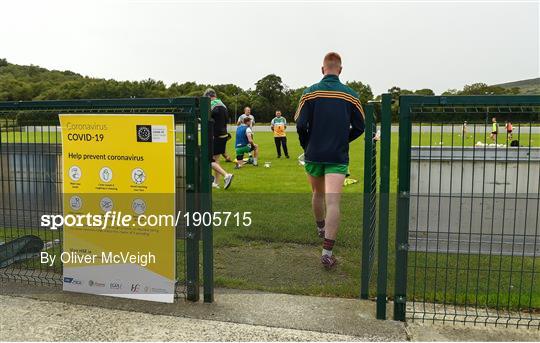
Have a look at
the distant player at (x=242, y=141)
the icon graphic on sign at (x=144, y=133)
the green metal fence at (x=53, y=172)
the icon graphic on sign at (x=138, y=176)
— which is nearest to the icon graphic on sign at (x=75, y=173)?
the green metal fence at (x=53, y=172)

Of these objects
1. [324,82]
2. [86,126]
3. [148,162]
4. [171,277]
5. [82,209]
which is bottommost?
[171,277]

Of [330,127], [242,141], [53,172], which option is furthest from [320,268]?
[242,141]

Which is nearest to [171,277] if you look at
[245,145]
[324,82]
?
[324,82]

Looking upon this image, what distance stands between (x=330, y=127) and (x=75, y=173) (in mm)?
2298

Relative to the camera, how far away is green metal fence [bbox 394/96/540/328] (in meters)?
3.50

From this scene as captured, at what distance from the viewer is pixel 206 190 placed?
396 centimetres

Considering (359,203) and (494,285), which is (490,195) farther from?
(359,203)

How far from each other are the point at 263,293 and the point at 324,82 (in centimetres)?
206

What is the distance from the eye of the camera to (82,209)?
4.15m

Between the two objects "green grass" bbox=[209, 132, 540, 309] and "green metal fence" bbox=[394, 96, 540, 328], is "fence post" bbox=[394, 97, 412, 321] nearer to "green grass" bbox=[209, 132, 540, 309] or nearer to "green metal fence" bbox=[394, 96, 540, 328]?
"green metal fence" bbox=[394, 96, 540, 328]

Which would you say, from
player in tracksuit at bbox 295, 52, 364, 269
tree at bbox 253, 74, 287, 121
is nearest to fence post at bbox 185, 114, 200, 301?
player in tracksuit at bbox 295, 52, 364, 269

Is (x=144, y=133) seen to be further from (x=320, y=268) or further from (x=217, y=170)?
(x=217, y=170)

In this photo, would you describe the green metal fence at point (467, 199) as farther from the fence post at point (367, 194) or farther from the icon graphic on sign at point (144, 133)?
the icon graphic on sign at point (144, 133)

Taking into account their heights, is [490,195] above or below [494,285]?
above
